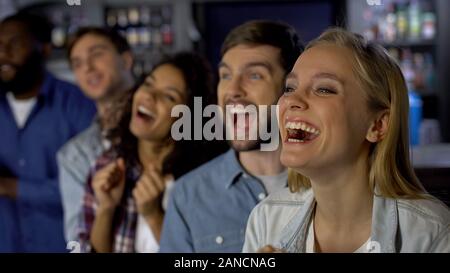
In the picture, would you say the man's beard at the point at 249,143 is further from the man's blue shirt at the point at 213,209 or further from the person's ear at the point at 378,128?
the person's ear at the point at 378,128

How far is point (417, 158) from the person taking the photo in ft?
4.49

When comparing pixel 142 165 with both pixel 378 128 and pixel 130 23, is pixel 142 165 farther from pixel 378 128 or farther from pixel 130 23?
pixel 378 128

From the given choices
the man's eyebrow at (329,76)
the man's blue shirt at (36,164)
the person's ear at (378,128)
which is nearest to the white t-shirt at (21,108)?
the man's blue shirt at (36,164)

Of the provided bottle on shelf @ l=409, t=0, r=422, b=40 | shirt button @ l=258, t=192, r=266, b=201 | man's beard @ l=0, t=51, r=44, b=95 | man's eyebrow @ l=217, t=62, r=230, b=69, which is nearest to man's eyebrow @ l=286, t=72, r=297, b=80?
man's eyebrow @ l=217, t=62, r=230, b=69

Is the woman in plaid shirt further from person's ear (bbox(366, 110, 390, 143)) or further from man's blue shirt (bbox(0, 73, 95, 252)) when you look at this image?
person's ear (bbox(366, 110, 390, 143))

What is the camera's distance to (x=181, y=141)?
4.66 ft

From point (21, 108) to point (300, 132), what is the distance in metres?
0.74

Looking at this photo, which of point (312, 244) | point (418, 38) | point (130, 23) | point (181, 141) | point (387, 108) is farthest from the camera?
point (418, 38)

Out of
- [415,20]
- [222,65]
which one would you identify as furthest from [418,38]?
[222,65]

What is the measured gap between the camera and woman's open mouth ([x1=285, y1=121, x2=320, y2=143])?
1.20 metres
